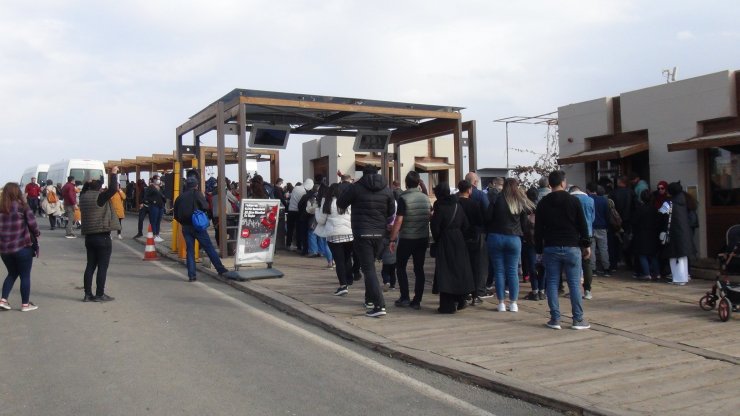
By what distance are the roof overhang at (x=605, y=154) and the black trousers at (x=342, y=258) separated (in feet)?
19.0

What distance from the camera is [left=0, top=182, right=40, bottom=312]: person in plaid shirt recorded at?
26.8ft

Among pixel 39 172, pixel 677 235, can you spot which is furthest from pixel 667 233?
pixel 39 172

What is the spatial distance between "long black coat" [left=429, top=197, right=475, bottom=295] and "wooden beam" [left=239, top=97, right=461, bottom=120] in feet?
15.5

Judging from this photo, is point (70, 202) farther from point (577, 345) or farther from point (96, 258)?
point (577, 345)

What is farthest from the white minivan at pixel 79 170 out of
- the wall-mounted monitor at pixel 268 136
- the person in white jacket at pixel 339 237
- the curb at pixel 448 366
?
the curb at pixel 448 366

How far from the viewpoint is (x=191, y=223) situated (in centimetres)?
1071

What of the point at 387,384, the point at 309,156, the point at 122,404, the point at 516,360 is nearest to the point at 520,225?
the point at 516,360

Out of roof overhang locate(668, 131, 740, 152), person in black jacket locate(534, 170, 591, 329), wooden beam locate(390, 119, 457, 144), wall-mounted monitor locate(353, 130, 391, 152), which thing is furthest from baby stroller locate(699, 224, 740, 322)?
wall-mounted monitor locate(353, 130, 391, 152)

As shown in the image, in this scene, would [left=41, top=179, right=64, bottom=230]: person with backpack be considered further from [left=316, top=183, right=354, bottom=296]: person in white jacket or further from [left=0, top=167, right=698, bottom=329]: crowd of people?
[left=316, top=183, right=354, bottom=296]: person in white jacket

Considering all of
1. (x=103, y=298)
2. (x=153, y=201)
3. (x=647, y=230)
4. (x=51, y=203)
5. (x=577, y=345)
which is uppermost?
(x=51, y=203)

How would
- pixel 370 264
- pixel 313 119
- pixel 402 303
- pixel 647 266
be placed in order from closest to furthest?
pixel 370 264
pixel 402 303
pixel 647 266
pixel 313 119

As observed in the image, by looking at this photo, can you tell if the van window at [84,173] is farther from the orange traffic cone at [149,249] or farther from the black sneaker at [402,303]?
the black sneaker at [402,303]

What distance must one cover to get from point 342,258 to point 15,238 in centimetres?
428

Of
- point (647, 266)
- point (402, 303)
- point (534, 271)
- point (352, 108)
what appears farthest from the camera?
point (352, 108)
